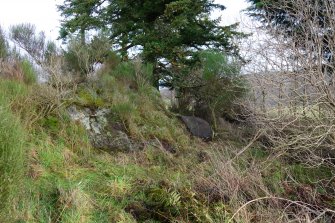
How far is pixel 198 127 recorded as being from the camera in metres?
10.4

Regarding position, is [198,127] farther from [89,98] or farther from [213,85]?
[89,98]

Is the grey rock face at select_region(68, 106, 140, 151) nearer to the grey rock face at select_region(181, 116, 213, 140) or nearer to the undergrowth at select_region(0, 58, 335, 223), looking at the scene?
the undergrowth at select_region(0, 58, 335, 223)

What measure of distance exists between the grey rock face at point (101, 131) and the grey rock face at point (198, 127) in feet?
8.69

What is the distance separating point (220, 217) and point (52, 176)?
104 inches

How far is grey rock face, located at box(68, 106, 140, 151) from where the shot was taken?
7570 millimetres

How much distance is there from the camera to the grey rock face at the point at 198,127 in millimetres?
10219

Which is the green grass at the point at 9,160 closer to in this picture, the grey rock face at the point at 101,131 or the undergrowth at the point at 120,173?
the undergrowth at the point at 120,173

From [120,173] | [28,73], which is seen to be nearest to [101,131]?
[120,173]

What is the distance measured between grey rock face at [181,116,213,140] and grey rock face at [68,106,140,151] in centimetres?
265

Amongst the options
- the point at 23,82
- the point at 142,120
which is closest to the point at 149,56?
the point at 142,120

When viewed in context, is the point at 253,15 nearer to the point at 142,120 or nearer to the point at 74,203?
the point at 142,120

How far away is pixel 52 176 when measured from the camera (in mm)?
5488

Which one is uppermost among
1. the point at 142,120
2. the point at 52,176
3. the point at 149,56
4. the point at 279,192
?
the point at 149,56

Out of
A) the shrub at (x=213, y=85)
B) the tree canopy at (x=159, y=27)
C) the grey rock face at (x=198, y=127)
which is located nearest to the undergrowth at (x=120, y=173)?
the grey rock face at (x=198, y=127)
